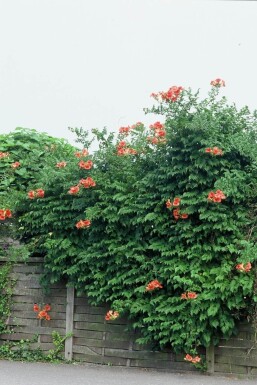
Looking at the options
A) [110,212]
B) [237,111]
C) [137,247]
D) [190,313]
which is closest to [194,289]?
[190,313]

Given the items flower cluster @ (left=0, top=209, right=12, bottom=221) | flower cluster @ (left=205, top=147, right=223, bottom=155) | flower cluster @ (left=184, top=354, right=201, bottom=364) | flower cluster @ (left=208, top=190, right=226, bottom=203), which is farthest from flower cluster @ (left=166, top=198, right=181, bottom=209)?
flower cluster @ (left=0, top=209, right=12, bottom=221)

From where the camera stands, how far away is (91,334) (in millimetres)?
8477

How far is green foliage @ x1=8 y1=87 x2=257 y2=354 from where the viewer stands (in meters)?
7.47

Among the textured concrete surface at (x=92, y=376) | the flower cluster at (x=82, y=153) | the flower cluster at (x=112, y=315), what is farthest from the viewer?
the flower cluster at (x=82, y=153)

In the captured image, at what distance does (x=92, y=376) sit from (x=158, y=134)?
3.19m

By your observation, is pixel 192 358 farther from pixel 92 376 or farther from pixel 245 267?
pixel 245 267

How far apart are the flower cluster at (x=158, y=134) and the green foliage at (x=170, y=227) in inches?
2.6

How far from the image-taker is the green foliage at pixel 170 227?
747 centimetres

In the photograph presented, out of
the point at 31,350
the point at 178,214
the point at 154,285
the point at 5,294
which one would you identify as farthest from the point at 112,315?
the point at 5,294

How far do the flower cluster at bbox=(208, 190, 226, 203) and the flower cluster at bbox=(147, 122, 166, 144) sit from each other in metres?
1.04

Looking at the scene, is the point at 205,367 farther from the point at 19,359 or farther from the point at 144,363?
the point at 19,359

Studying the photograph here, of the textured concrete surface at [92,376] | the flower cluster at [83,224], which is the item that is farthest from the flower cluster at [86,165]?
the textured concrete surface at [92,376]

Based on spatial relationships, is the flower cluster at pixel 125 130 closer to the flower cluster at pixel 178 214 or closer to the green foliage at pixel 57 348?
the flower cluster at pixel 178 214

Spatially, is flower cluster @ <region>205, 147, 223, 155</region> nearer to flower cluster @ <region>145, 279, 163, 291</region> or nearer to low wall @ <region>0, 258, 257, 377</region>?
flower cluster @ <region>145, 279, 163, 291</region>
